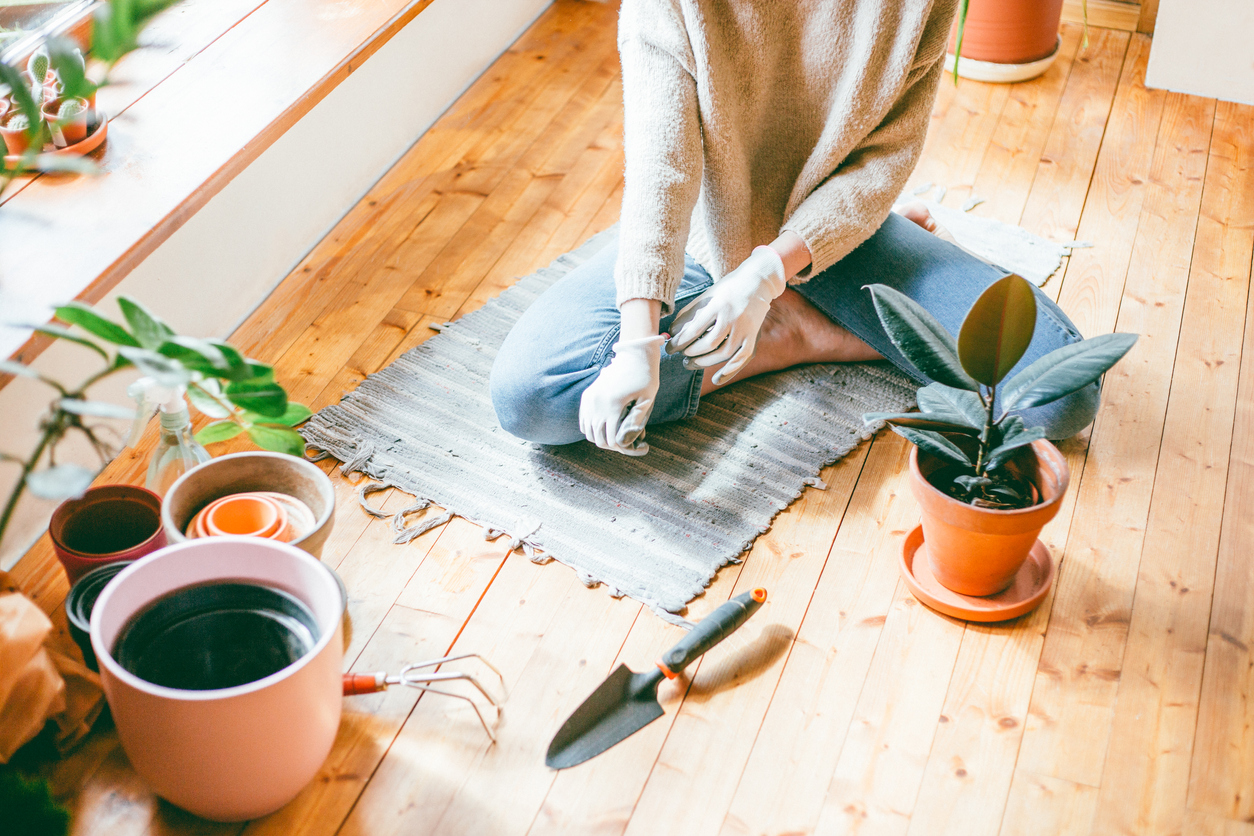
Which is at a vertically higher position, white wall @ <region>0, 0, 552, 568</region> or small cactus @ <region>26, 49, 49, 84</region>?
small cactus @ <region>26, 49, 49, 84</region>

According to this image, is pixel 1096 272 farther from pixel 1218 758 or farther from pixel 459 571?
pixel 459 571

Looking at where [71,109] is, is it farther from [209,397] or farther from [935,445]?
[935,445]

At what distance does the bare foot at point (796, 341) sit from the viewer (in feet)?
5.01

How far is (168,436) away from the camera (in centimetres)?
116

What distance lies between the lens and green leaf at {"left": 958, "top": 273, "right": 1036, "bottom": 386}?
3.16 feet

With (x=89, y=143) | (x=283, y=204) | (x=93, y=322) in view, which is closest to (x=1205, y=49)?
(x=283, y=204)

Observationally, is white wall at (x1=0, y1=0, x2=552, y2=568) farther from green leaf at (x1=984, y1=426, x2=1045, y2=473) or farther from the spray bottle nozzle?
green leaf at (x1=984, y1=426, x2=1045, y2=473)

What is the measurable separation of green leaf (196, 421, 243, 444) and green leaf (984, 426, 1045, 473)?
786 mm

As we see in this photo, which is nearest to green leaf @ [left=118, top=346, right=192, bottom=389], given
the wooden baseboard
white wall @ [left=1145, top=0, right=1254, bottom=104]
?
white wall @ [left=1145, top=0, right=1254, bottom=104]

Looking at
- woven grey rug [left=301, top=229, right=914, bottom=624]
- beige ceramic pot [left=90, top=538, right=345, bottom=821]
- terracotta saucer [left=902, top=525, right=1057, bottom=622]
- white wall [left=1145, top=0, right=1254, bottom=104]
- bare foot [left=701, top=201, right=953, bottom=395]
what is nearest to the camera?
beige ceramic pot [left=90, top=538, right=345, bottom=821]

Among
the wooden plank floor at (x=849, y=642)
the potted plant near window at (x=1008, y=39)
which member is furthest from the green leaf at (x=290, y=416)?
the potted plant near window at (x=1008, y=39)

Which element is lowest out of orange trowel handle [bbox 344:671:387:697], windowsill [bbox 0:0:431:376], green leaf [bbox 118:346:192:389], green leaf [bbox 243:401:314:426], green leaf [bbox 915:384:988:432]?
orange trowel handle [bbox 344:671:387:697]

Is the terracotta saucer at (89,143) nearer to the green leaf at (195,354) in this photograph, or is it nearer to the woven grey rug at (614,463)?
the woven grey rug at (614,463)

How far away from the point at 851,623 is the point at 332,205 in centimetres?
120
